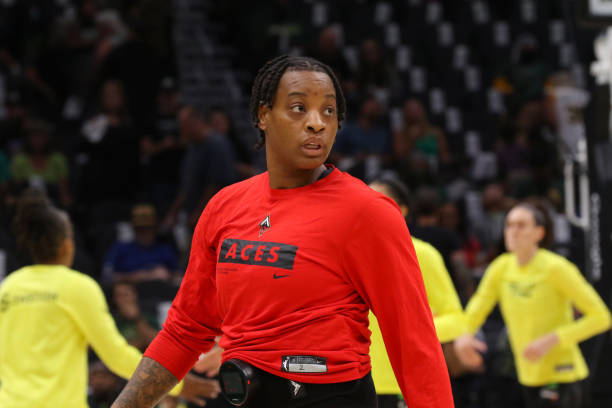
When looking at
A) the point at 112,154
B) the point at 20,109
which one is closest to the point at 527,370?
the point at 112,154

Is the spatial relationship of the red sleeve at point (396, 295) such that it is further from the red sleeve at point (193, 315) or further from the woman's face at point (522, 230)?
the woman's face at point (522, 230)

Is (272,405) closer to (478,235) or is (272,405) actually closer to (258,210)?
(258,210)

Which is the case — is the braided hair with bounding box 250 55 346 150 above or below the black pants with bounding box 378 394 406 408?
above

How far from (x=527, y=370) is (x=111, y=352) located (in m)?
3.25

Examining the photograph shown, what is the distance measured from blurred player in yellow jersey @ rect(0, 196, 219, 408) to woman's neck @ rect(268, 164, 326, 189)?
1646mm

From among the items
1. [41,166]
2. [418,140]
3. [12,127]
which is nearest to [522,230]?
[418,140]

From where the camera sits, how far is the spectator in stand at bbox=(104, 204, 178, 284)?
8.34m

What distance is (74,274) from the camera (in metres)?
4.16

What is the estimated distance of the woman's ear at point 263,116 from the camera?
261 cm

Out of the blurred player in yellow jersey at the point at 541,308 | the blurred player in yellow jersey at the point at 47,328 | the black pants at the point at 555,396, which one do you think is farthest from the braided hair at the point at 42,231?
the black pants at the point at 555,396

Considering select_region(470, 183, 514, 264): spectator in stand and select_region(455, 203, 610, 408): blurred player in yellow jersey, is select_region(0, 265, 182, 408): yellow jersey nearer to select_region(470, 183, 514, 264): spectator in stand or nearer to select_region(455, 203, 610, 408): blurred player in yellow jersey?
select_region(455, 203, 610, 408): blurred player in yellow jersey

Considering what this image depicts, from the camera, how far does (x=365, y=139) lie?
431 inches

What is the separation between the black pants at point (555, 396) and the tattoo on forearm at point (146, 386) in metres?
3.99

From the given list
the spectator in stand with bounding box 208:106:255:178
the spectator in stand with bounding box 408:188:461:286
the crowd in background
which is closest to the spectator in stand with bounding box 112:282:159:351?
the crowd in background
